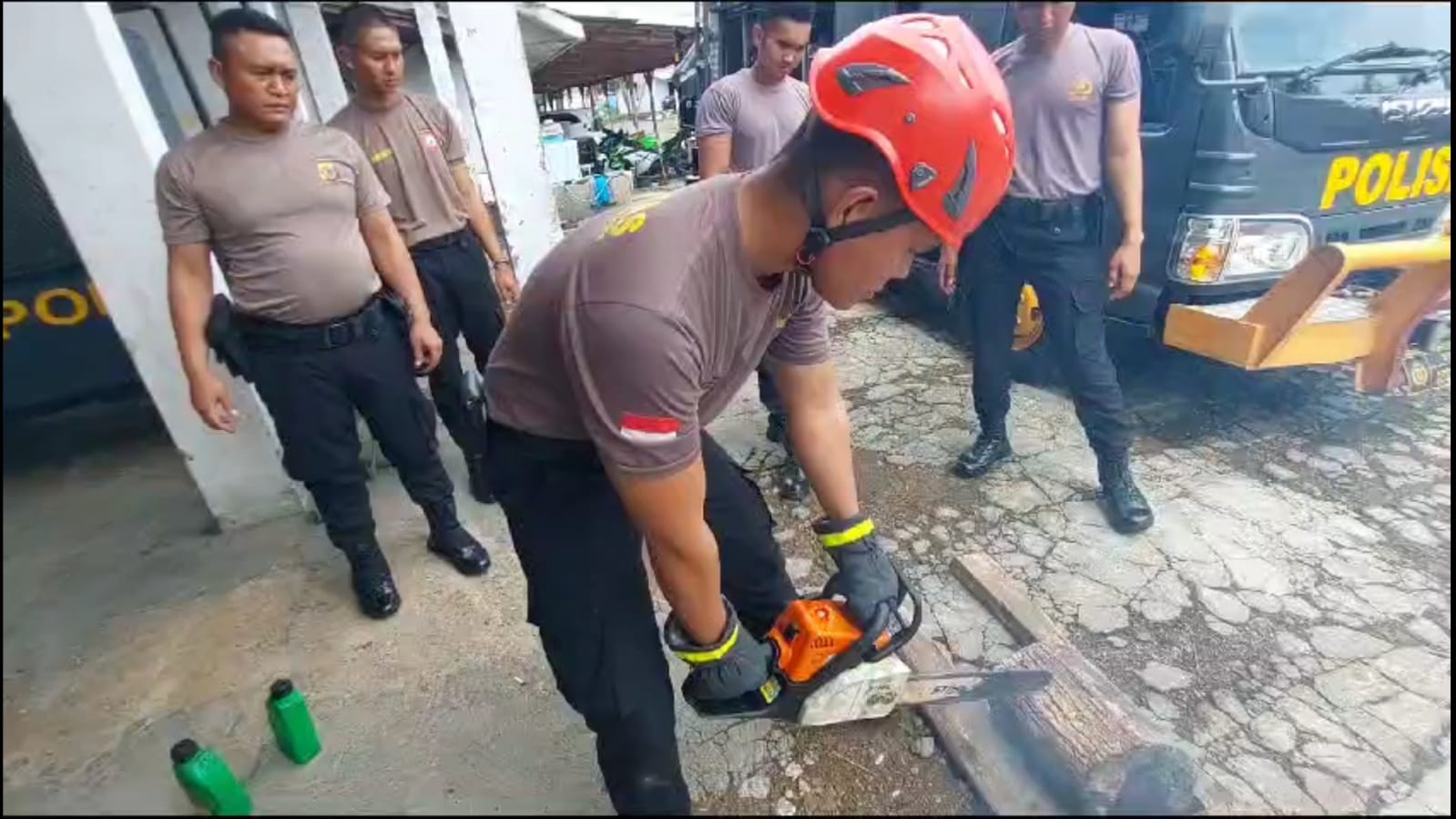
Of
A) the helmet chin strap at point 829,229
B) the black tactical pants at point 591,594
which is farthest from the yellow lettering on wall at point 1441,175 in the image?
the black tactical pants at point 591,594

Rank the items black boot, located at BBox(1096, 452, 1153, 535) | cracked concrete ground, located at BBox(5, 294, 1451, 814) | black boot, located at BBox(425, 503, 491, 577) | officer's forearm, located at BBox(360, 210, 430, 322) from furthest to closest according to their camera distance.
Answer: officer's forearm, located at BBox(360, 210, 430, 322)
black boot, located at BBox(425, 503, 491, 577)
black boot, located at BBox(1096, 452, 1153, 535)
cracked concrete ground, located at BBox(5, 294, 1451, 814)

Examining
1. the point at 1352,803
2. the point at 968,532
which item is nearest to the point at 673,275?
the point at 1352,803

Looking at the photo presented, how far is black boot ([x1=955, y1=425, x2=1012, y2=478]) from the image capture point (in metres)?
1.86

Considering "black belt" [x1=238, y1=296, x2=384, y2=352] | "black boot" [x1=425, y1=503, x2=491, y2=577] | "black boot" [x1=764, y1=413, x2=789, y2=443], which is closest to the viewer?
"black belt" [x1=238, y1=296, x2=384, y2=352]

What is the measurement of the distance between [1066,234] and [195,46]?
161 centimetres

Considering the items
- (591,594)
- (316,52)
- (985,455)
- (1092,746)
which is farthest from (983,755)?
(316,52)

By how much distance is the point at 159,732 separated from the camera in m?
0.64

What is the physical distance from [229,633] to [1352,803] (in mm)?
1272

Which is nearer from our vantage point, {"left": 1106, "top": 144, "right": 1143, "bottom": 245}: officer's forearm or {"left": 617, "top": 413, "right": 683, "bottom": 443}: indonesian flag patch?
{"left": 617, "top": 413, "right": 683, "bottom": 443}: indonesian flag patch

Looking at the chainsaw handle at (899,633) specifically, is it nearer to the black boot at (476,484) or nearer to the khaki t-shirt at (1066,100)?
the khaki t-shirt at (1066,100)

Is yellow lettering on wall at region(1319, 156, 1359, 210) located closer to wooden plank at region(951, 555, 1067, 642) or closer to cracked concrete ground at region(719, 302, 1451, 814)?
cracked concrete ground at region(719, 302, 1451, 814)

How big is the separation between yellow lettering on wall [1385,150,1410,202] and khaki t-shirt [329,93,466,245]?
4.08ft

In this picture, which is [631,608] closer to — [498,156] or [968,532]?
[498,156]

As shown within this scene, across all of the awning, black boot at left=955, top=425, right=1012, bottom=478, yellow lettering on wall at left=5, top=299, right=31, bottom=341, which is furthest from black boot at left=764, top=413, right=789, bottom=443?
yellow lettering on wall at left=5, top=299, right=31, bottom=341
